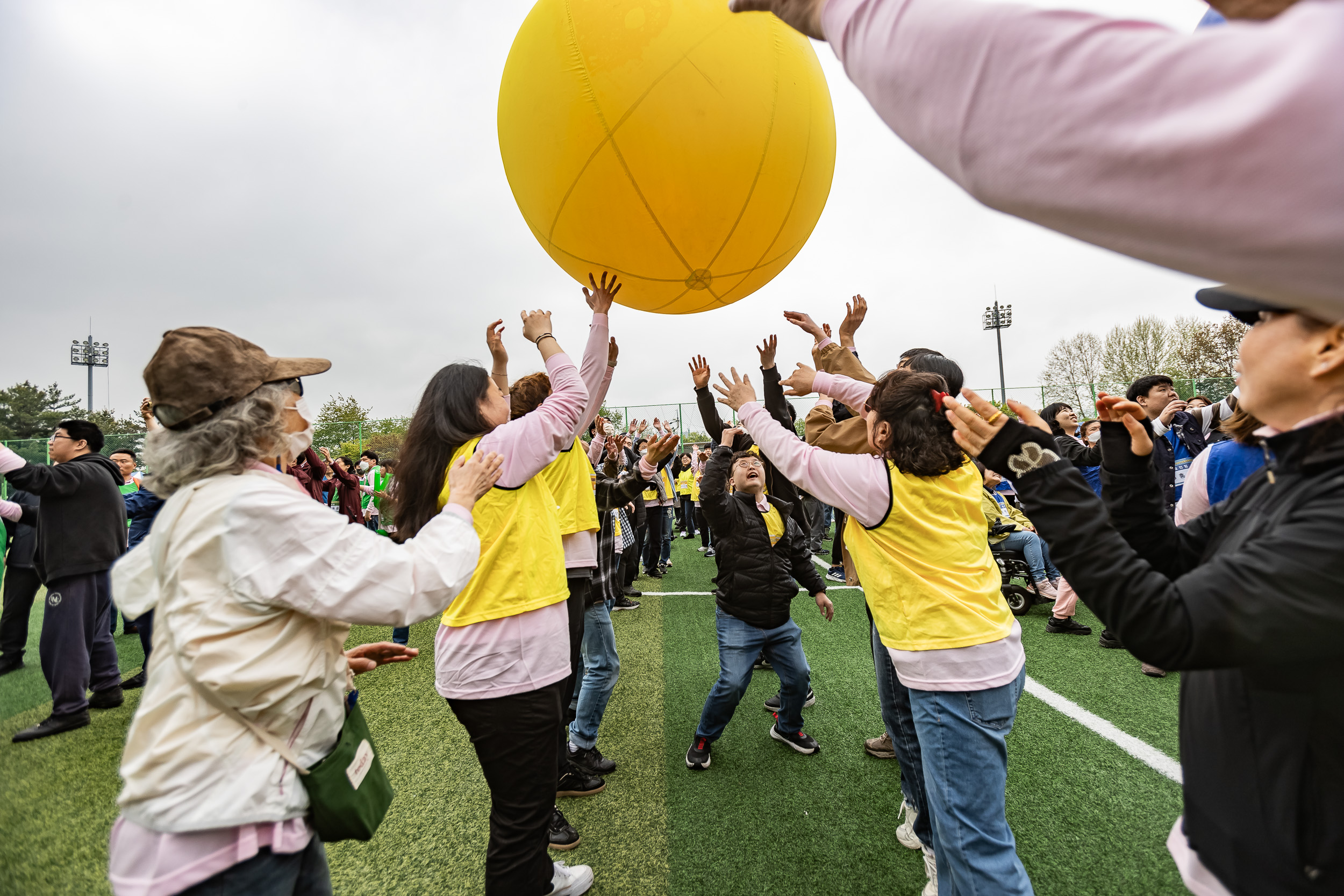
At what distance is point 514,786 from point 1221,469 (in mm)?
3538

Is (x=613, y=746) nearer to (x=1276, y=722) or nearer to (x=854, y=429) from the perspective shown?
(x=854, y=429)

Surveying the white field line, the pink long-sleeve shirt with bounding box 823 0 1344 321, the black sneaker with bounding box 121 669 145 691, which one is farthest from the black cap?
the black sneaker with bounding box 121 669 145 691

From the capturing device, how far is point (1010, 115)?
500 millimetres

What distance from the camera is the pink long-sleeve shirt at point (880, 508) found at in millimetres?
2125

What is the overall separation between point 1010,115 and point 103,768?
6094 mm

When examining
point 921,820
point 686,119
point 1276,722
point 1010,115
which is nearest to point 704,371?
point 686,119

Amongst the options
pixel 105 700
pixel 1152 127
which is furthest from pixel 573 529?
pixel 105 700

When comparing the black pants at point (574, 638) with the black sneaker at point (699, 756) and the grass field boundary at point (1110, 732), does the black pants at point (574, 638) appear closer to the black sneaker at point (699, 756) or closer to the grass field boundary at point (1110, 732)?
the black sneaker at point (699, 756)

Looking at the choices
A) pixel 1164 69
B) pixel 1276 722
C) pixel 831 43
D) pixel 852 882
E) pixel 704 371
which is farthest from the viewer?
pixel 704 371

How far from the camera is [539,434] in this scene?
2410mm

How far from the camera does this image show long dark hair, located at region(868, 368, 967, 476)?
7.12 feet

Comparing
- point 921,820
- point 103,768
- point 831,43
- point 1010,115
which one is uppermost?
point 831,43

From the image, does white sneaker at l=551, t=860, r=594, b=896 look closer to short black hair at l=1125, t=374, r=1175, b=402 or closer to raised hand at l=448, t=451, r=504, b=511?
raised hand at l=448, t=451, r=504, b=511

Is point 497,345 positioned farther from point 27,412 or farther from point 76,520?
point 27,412
